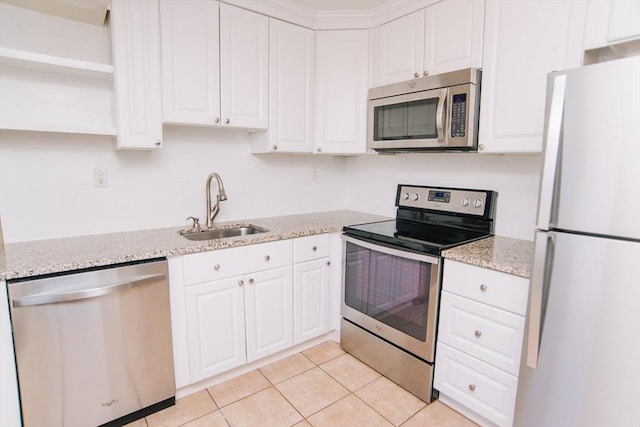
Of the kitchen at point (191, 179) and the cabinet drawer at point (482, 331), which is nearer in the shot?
the cabinet drawer at point (482, 331)

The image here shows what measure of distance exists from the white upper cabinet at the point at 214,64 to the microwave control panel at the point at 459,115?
1.18 m

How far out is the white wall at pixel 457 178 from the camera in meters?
1.98

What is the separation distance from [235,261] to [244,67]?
1.22 metres

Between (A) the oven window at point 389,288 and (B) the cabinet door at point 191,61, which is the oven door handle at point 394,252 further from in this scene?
(B) the cabinet door at point 191,61

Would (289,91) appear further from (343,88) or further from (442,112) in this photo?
(442,112)

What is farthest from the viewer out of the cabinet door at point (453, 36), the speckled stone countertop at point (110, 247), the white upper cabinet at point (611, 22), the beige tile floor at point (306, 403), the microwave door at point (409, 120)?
the microwave door at point (409, 120)

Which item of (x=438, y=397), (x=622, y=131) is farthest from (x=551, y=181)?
(x=438, y=397)

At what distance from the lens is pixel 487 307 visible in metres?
1.62

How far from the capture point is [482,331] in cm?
165

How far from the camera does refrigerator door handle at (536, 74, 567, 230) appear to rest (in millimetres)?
1187

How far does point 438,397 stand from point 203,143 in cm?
214

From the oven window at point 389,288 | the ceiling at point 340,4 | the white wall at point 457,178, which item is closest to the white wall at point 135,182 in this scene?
the white wall at point 457,178

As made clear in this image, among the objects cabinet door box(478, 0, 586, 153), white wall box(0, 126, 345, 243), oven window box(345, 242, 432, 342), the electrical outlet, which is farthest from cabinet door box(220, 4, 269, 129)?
cabinet door box(478, 0, 586, 153)

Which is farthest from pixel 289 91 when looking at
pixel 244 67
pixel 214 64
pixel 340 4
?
pixel 340 4
